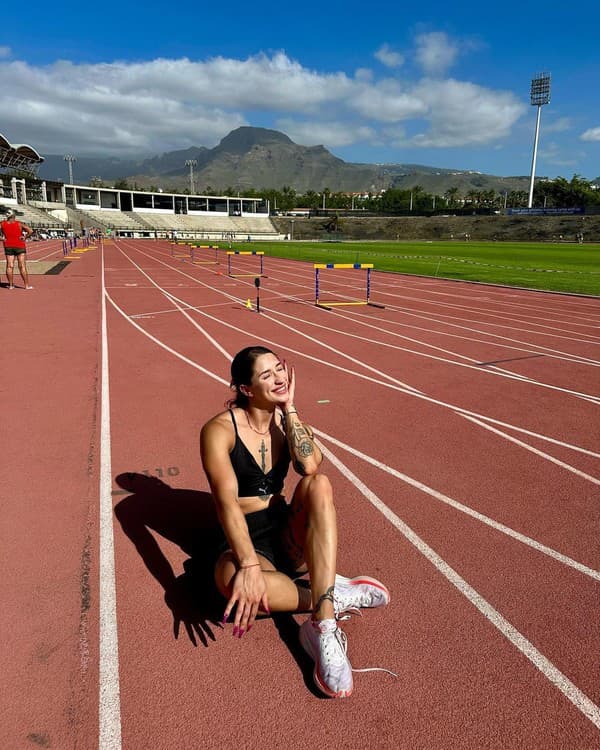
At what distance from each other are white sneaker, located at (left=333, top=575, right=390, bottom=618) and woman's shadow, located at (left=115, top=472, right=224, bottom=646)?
27.3 inches

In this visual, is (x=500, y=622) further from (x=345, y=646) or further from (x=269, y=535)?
(x=269, y=535)

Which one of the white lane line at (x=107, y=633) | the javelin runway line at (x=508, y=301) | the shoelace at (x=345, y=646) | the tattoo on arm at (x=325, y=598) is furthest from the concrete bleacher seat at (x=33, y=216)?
the shoelace at (x=345, y=646)

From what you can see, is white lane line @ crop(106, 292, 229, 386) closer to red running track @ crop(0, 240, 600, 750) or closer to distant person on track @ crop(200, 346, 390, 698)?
red running track @ crop(0, 240, 600, 750)

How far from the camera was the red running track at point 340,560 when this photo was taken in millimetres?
2291

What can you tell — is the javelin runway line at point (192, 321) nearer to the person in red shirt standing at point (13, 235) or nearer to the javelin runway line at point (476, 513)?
the javelin runway line at point (476, 513)

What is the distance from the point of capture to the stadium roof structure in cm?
7438

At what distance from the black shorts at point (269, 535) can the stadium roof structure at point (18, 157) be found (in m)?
86.8

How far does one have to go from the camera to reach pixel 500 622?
9.43 feet

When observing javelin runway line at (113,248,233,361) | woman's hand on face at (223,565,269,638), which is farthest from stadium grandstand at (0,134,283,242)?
woman's hand on face at (223,565,269,638)

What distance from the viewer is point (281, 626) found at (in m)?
2.86

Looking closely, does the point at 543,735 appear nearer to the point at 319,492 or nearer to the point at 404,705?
the point at 404,705

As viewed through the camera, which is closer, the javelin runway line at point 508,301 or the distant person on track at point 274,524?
the distant person on track at point 274,524

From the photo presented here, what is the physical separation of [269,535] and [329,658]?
2.68 ft

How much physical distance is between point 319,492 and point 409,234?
9120cm
